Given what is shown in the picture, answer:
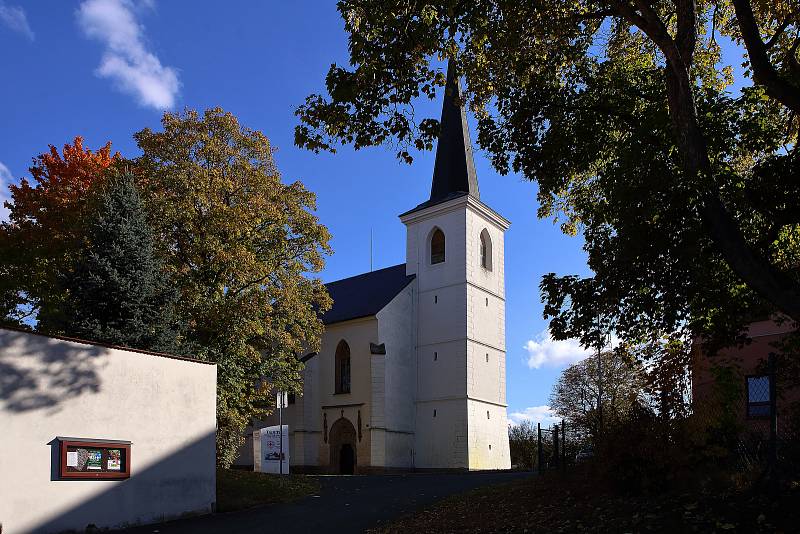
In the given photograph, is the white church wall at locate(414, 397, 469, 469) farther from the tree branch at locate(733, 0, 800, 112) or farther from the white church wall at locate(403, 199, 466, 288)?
the tree branch at locate(733, 0, 800, 112)

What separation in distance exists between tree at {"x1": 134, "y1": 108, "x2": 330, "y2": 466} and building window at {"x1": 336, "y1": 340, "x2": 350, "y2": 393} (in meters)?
15.6

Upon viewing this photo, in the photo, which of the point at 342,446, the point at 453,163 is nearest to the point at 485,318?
the point at 453,163

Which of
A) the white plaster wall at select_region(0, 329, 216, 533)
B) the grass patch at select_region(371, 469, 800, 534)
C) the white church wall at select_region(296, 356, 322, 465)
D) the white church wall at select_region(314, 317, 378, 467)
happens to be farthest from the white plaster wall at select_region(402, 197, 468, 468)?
the white plaster wall at select_region(0, 329, 216, 533)

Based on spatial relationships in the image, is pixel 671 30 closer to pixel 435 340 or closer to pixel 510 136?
pixel 510 136

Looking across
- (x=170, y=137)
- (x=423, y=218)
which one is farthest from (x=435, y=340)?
(x=170, y=137)

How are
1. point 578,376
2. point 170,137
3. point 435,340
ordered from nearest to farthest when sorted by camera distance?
point 170,137 → point 435,340 → point 578,376

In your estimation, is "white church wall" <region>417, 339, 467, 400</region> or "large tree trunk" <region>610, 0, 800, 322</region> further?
"white church wall" <region>417, 339, 467, 400</region>

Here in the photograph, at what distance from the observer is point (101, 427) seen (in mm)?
14383

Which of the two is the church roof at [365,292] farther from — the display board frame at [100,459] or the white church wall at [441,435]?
the display board frame at [100,459]

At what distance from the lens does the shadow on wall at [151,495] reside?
1352cm

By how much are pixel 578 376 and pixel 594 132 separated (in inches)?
1515

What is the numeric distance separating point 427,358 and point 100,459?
1107 inches

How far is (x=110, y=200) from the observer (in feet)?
69.4

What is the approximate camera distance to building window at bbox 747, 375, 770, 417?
18.6 meters
